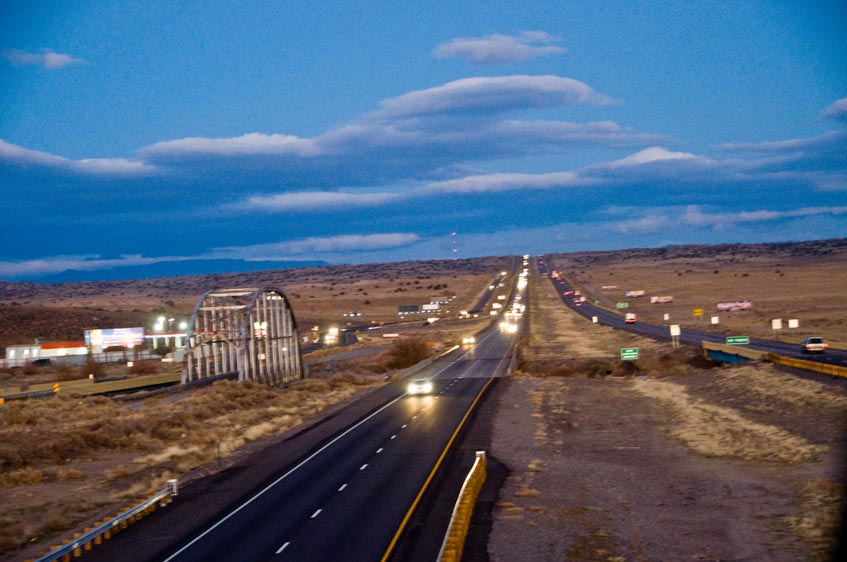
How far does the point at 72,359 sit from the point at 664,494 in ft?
289

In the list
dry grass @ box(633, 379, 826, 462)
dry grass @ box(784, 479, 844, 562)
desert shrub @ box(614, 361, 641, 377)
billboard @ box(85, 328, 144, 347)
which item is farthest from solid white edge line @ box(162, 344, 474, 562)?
billboard @ box(85, 328, 144, 347)

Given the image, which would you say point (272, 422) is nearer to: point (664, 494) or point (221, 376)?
point (221, 376)

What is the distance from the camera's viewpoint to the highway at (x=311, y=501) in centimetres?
2202

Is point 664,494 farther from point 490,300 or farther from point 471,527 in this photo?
point 490,300

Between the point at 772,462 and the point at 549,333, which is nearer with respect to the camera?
the point at 772,462

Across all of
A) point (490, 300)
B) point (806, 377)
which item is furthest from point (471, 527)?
point (490, 300)

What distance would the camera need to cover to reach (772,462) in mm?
31016

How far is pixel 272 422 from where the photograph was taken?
4775 centimetres

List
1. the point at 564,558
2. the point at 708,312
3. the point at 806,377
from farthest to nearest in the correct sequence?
1. the point at 708,312
2. the point at 806,377
3. the point at 564,558

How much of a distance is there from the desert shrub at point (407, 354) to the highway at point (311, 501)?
39.8 metres

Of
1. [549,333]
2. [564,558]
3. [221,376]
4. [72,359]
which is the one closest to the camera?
[564,558]

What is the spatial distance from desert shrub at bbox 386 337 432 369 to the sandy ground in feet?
96.4

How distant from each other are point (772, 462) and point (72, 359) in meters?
87.9

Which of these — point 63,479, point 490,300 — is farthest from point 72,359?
point 490,300
